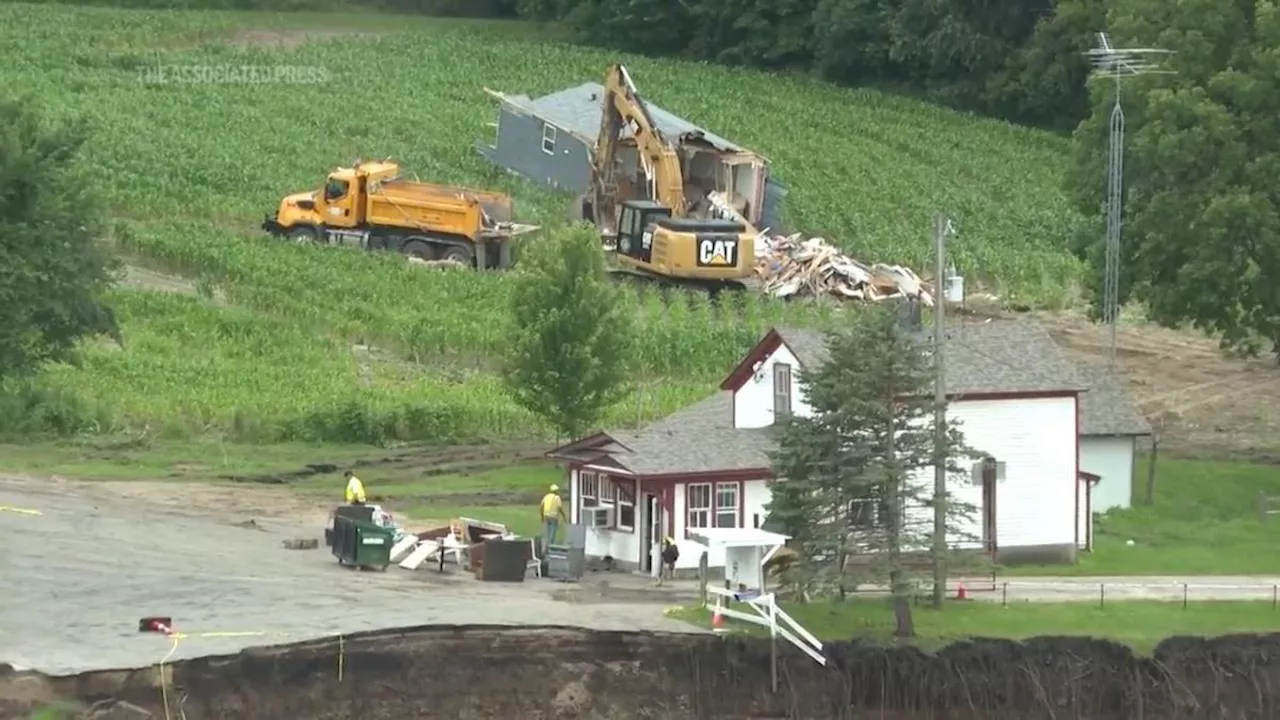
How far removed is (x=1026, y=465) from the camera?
4603cm

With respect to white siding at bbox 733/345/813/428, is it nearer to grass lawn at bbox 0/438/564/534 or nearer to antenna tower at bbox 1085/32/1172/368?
grass lawn at bbox 0/438/564/534

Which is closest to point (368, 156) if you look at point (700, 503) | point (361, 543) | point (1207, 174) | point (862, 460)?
Result: point (1207, 174)

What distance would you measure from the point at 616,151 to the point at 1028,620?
144 ft

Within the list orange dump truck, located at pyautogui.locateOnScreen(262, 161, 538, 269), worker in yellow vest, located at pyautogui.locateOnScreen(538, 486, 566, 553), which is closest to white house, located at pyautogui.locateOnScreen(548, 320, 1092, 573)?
worker in yellow vest, located at pyautogui.locateOnScreen(538, 486, 566, 553)

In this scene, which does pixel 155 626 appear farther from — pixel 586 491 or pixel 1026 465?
pixel 1026 465

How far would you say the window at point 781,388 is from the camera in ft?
151

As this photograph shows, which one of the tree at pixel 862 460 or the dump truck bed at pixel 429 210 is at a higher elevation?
the dump truck bed at pixel 429 210

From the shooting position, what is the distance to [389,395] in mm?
59938

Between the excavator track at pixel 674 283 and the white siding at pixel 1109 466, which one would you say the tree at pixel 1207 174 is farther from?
the excavator track at pixel 674 283

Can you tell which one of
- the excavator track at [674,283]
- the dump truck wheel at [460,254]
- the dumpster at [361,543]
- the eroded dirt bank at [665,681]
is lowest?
the eroded dirt bank at [665,681]

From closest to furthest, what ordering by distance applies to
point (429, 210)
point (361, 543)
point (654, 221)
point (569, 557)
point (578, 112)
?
point (361, 543) < point (569, 557) < point (654, 221) < point (429, 210) < point (578, 112)

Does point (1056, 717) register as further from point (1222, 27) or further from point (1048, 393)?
point (1222, 27)

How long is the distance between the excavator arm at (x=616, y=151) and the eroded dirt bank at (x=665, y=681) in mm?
40645

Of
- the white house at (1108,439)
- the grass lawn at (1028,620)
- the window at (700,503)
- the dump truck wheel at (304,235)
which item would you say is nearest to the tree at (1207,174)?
the white house at (1108,439)
